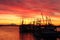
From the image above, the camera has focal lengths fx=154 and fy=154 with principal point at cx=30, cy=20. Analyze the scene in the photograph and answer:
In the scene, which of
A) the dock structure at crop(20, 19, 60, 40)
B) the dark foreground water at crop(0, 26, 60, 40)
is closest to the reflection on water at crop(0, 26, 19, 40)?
the dark foreground water at crop(0, 26, 60, 40)

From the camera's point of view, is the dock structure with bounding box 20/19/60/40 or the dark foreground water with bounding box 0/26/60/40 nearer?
the dark foreground water with bounding box 0/26/60/40

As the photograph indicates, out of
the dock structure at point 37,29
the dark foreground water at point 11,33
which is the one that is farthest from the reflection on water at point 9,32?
the dock structure at point 37,29

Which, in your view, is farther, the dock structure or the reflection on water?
the dock structure

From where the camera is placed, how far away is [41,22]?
7.76ft

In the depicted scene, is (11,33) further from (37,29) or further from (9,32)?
(37,29)

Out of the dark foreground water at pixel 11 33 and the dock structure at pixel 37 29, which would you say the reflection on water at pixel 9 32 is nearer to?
the dark foreground water at pixel 11 33

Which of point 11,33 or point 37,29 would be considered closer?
point 11,33

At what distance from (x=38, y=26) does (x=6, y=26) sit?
1.61 ft

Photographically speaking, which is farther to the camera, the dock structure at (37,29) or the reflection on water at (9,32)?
the dock structure at (37,29)

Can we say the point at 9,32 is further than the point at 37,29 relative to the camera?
No

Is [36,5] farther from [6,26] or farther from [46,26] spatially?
[6,26]

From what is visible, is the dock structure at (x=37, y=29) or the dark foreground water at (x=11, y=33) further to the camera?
the dock structure at (x=37, y=29)

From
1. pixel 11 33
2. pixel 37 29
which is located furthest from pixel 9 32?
pixel 37 29

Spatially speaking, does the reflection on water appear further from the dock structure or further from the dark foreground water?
the dock structure
